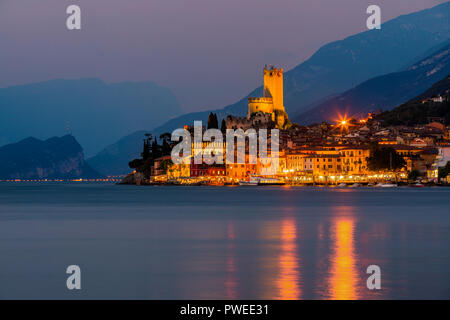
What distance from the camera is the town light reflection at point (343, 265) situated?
50.5 feet

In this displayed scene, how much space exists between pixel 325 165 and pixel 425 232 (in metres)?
94.4

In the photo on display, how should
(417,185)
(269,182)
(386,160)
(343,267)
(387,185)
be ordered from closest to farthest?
1. (343,267)
2. (417,185)
3. (386,160)
4. (387,185)
5. (269,182)

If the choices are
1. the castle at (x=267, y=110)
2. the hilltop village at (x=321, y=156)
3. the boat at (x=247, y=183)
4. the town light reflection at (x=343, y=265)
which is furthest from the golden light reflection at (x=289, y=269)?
the castle at (x=267, y=110)

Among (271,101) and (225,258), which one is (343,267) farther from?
(271,101)

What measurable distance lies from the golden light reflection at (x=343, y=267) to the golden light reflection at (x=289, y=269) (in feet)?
2.81

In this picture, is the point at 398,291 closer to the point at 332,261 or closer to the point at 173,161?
the point at 332,261

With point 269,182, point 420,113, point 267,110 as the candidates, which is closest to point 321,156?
point 269,182

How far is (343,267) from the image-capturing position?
19469 mm

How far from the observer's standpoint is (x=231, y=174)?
450 ft

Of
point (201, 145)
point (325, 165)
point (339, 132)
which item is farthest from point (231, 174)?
point (339, 132)

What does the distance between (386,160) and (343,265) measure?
92.9 metres

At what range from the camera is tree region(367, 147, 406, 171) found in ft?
360

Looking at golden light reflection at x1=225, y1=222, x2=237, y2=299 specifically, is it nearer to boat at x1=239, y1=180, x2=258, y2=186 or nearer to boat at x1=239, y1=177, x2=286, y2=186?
boat at x1=239, y1=177, x2=286, y2=186

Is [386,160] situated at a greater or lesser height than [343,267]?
greater
